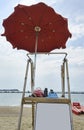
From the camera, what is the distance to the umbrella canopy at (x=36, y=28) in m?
6.66

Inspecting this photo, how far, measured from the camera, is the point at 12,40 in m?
7.31

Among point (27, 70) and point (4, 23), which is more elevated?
point (4, 23)

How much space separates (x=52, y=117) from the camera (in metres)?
5.55

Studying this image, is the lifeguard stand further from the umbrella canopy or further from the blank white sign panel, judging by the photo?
the umbrella canopy

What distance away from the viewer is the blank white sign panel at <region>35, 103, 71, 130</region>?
546 cm

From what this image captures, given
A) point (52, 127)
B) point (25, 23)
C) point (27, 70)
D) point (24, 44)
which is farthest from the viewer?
point (24, 44)

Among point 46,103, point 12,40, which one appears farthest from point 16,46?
point 46,103

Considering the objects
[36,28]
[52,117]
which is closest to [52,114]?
[52,117]

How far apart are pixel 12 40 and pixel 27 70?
1.12 m

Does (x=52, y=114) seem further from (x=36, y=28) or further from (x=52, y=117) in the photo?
(x=36, y=28)

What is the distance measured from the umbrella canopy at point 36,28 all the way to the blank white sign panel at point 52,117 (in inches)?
75.0

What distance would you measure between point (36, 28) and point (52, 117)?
2.15 metres

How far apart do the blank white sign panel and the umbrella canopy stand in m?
1.90

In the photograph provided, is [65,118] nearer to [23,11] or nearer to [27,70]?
[27,70]
